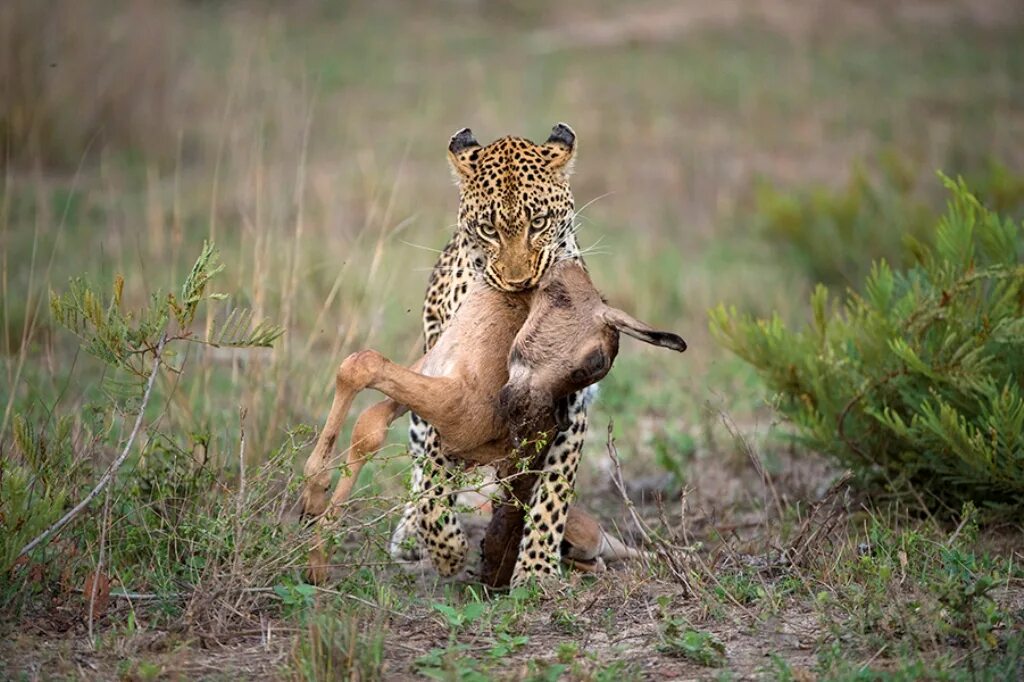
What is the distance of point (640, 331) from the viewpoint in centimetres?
438

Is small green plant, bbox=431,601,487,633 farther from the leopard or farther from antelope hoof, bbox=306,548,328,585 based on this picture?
the leopard

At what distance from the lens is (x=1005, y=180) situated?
8.72m

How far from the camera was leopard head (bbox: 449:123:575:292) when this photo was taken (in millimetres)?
5297

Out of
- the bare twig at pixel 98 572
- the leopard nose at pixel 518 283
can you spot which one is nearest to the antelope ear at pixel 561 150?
the leopard nose at pixel 518 283

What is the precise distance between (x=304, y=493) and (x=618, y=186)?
8.69 m

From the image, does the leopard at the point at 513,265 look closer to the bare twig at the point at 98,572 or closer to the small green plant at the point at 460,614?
the small green plant at the point at 460,614

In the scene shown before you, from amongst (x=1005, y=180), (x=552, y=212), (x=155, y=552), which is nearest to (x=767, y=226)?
(x=1005, y=180)

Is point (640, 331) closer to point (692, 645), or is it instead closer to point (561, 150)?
point (692, 645)

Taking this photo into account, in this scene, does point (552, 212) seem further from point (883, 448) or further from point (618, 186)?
point (618, 186)

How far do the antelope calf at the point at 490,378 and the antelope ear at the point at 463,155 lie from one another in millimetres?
840

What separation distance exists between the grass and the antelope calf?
0.58ft

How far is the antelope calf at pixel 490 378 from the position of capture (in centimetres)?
465

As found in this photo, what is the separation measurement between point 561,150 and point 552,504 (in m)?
1.51

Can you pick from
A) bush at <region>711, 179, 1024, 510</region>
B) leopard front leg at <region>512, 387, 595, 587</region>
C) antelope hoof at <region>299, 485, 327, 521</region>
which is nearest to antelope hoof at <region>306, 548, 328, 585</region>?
antelope hoof at <region>299, 485, 327, 521</region>
